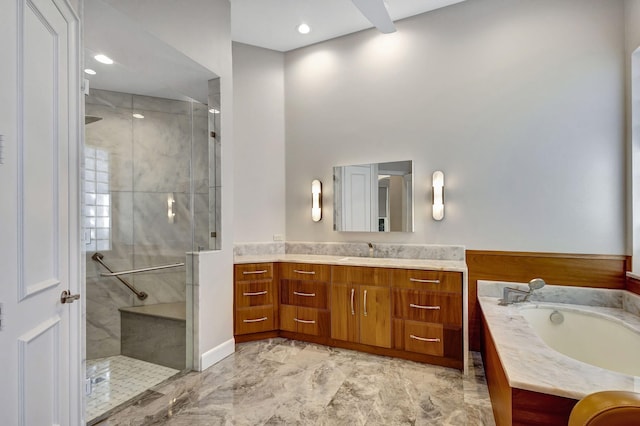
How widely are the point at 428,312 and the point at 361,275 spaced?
2.19 ft

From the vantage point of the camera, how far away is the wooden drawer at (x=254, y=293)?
3375 millimetres

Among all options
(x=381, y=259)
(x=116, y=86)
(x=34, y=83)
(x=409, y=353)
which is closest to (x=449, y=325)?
(x=409, y=353)

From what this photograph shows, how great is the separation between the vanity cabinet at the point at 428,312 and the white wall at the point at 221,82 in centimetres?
159

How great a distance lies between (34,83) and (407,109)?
305 centimetres

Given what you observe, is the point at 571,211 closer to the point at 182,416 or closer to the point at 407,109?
the point at 407,109

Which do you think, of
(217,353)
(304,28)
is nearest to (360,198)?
(304,28)

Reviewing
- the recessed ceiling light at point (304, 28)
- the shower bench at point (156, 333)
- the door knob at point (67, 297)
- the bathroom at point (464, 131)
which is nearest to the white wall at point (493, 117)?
the bathroom at point (464, 131)

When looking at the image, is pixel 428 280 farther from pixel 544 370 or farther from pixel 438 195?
pixel 544 370

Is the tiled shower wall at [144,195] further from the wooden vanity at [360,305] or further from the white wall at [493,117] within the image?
the white wall at [493,117]

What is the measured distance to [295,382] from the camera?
2609mm

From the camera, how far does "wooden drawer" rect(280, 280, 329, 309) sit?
132 inches

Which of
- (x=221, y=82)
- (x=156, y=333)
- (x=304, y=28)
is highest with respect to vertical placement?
(x=304, y=28)

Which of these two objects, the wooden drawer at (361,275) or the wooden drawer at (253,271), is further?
the wooden drawer at (253,271)

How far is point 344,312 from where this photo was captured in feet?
10.6
